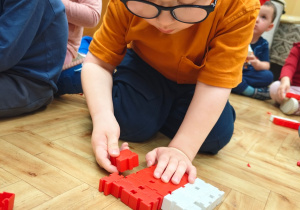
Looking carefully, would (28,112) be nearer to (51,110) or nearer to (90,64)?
(51,110)

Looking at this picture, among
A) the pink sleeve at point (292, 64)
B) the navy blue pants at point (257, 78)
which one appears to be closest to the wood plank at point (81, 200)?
the pink sleeve at point (292, 64)

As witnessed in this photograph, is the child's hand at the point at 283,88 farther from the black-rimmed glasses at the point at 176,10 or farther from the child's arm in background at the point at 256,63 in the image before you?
the black-rimmed glasses at the point at 176,10

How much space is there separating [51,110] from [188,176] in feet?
1.69

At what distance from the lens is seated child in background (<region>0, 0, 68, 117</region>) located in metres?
0.75

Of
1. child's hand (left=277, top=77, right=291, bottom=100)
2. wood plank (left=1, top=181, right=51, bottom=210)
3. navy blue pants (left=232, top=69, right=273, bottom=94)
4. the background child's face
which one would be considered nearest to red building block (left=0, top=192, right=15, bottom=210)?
wood plank (left=1, top=181, right=51, bottom=210)

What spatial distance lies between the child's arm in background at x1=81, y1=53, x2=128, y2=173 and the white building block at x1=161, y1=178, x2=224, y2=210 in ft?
0.43

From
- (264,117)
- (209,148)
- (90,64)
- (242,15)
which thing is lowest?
(264,117)

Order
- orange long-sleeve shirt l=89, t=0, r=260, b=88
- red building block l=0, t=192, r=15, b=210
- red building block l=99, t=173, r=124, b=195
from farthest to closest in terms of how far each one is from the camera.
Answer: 1. orange long-sleeve shirt l=89, t=0, r=260, b=88
2. red building block l=99, t=173, r=124, b=195
3. red building block l=0, t=192, r=15, b=210

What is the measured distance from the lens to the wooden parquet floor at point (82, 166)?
0.49 m

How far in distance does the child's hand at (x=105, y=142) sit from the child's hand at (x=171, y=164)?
2.8 inches

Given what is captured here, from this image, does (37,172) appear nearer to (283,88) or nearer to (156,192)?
(156,192)

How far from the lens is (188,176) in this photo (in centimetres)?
56

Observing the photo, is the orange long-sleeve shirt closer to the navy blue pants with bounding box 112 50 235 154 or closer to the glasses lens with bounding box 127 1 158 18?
the navy blue pants with bounding box 112 50 235 154

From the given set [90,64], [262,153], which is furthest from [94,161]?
[262,153]
